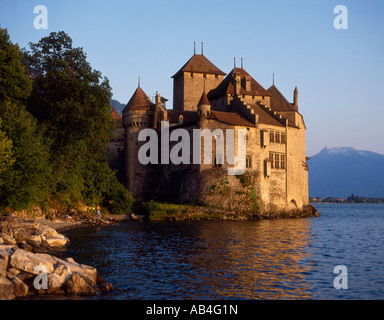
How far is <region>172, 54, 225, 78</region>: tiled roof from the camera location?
245 feet

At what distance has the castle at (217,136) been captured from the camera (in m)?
59.1

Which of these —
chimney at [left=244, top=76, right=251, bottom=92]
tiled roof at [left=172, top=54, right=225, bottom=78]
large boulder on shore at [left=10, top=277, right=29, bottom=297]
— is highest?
tiled roof at [left=172, top=54, right=225, bottom=78]

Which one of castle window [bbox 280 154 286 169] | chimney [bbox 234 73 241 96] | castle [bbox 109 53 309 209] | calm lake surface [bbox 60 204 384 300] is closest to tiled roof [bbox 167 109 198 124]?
castle [bbox 109 53 309 209]

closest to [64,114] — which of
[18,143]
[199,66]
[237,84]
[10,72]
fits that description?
[10,72]

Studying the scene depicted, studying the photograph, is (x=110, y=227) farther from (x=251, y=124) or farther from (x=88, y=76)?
(x=251, y=124)

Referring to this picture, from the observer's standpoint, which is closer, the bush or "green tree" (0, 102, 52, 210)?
"green tree" (0, 102, 52, 210)

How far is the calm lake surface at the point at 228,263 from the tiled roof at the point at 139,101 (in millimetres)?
34164

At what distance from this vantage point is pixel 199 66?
7556 centimetres

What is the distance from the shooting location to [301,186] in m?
68.2

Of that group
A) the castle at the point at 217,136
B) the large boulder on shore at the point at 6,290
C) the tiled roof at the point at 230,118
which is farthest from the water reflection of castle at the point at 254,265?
the tiled roof at the point at 230,118

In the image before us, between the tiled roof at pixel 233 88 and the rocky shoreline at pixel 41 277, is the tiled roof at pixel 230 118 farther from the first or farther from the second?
the rocky shoreline at pixel 41 277

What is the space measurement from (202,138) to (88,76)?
673 inches

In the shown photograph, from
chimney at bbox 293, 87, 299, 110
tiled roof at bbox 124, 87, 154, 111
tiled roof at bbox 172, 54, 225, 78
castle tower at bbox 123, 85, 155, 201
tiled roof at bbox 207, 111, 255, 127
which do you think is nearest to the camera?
tiled roof at bbox 207, 111, 255, 127

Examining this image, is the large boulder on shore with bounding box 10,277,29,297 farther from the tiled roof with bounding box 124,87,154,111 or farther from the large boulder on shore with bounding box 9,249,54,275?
the tiled roof with bounding box 124,87,154,111
